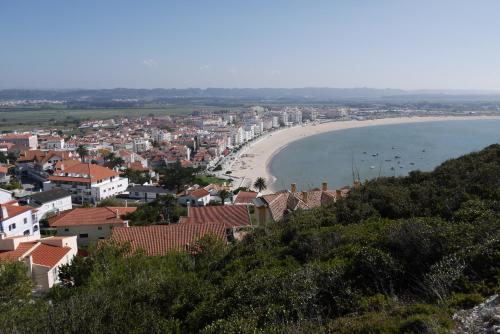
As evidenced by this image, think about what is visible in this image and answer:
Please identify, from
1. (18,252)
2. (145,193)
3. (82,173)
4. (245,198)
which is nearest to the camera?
(18,252)

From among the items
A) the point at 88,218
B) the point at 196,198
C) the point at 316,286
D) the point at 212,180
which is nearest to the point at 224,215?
the point at 88,218

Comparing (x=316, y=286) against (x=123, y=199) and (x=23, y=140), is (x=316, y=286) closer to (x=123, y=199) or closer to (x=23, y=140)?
(x=123, y=199)

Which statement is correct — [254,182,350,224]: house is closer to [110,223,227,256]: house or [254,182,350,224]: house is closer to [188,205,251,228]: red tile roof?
[188,205,251,228]: red tile roof

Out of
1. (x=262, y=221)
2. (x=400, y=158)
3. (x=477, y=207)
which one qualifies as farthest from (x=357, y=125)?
(x=477, y=207)

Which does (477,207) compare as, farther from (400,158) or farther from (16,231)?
(400,158)

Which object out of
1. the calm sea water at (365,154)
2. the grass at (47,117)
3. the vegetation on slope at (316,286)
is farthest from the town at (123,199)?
the grass at (47,117)

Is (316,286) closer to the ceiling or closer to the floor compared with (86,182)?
closer to the ceiling
